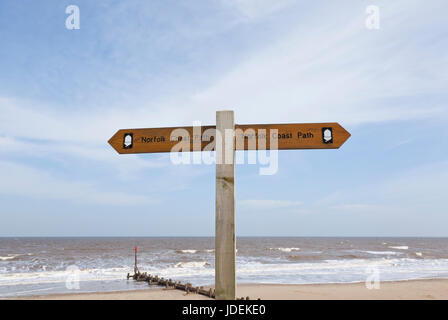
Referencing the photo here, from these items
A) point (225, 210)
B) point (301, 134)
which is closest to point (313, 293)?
point (301, 134)

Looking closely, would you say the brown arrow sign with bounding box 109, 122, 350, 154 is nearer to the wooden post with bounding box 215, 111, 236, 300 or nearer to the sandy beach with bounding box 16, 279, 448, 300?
the wooden post with bounding box 215, 111, 236, 300

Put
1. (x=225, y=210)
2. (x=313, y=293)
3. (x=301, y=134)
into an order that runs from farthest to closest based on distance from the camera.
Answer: (x=313, y=293)
(x=301, y=134)
(x=225, y=210)

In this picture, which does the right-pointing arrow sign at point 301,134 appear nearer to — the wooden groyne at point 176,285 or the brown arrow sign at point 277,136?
the brown arrow sign at point 277,136

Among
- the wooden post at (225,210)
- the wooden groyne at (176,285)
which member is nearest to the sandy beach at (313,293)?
the wooden groyne at (176,285)

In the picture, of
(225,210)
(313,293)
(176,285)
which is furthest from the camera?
(176,285)

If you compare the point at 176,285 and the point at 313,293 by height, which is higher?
the point at 313,293

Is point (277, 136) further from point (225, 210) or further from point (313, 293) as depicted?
point (313, 293)

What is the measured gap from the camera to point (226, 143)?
2.49m

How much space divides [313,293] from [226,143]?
16.0 metres

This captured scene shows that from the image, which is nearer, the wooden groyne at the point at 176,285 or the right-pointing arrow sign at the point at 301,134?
the right-pointing arrow sign at the point at 301,134

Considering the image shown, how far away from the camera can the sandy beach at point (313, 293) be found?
14984mm

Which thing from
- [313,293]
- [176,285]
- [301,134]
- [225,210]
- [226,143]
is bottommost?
[176,285]
